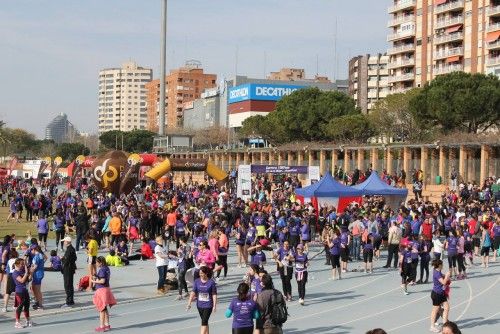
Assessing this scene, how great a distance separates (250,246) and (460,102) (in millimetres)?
43385

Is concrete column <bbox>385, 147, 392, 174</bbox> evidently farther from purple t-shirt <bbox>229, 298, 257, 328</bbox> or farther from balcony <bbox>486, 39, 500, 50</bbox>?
purple t-shirt <bbox>229, 298, 257, 328</bbox>

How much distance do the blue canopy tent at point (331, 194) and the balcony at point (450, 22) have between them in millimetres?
55895

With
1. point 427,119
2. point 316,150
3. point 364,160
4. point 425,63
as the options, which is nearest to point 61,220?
point 364,160

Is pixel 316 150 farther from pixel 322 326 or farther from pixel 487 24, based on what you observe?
pixel 322 326

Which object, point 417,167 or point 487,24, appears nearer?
point 417,167

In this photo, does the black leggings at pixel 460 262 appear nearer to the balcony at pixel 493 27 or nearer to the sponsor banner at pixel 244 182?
the sponsor banner at pixel 244 182

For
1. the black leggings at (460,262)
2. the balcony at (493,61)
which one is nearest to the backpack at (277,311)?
the black leggings at (460,262)

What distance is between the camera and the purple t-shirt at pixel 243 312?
1168 cm

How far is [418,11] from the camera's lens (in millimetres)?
89688

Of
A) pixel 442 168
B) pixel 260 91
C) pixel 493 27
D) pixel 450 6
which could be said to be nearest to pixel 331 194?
pixel 442 168

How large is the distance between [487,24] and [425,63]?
1132cm

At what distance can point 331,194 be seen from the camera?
103ft

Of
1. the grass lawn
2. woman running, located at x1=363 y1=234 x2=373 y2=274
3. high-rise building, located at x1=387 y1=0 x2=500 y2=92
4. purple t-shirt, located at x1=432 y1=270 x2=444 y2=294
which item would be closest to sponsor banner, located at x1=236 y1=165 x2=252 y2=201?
the grass lawn

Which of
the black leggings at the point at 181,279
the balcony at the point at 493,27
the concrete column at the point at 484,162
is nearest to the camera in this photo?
the black leggings at the point at 181,279
